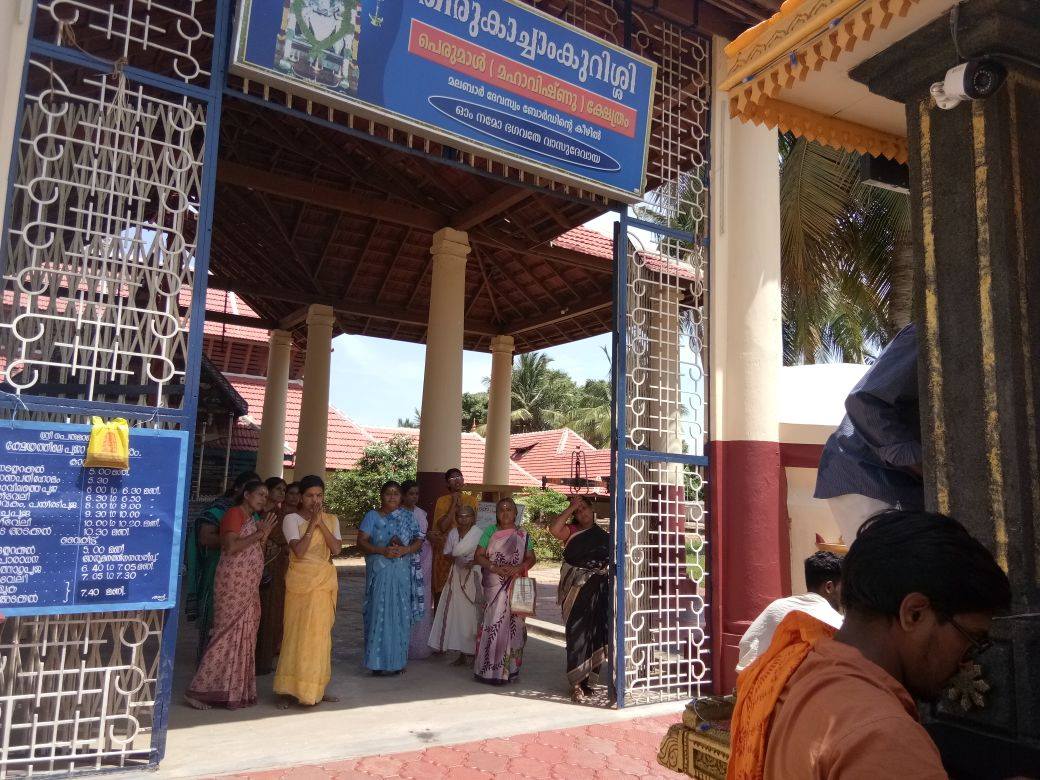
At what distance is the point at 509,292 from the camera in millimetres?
12805

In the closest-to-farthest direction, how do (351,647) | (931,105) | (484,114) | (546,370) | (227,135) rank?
(931,105) < (484,114) < (351,647) < (227,135) < (546,370)

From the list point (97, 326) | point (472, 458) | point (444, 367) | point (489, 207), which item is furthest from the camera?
point (472, 458)

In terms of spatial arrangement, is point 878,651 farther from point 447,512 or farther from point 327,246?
point 327,246

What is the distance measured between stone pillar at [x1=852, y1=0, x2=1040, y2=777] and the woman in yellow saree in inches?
177

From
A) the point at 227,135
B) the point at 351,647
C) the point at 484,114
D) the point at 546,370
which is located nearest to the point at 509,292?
the point at 227,135

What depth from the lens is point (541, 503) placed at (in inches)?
822

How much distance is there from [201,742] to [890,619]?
4468 mm

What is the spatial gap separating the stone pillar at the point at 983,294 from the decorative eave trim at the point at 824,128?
608mm

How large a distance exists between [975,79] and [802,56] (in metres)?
0.58

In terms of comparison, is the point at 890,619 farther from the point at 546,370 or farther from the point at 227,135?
the point at 546,370

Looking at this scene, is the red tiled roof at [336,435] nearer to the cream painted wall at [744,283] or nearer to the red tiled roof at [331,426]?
the red tiled roof at [331,426]

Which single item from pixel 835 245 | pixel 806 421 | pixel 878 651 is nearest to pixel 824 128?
pixel 878 651

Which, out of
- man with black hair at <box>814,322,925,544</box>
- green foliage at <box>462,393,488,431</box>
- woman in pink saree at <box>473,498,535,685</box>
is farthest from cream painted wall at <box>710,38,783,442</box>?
green foliage at <box>462,393,488,431</box>

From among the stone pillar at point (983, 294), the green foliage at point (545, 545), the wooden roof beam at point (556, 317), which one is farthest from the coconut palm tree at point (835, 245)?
the green foliage at point (545, 545)
